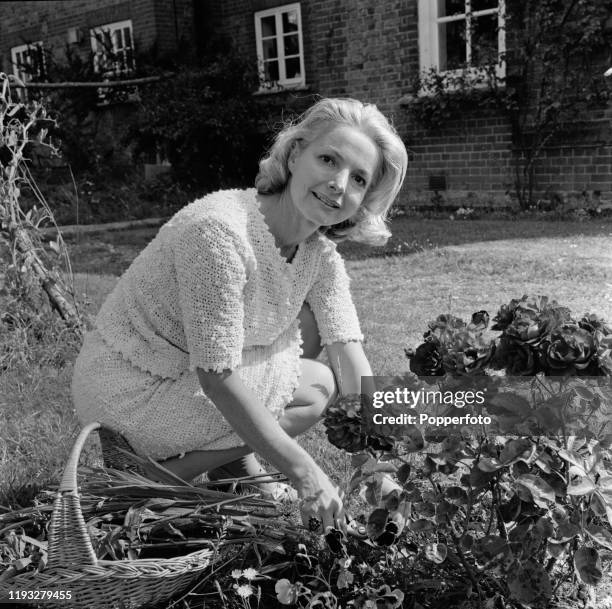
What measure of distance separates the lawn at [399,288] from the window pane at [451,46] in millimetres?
2401

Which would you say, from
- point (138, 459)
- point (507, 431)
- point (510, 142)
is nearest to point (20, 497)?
point (138, 459)

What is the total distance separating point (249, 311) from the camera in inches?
81.5

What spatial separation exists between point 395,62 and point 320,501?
902 centimetres

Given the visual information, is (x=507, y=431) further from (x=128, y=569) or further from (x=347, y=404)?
(x=128, y=569)

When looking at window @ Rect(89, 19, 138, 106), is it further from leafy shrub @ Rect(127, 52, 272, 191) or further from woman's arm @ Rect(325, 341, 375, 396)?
woman's arm @ Rect(325, 341, 375, 396)

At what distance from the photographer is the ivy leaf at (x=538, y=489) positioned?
1350mm

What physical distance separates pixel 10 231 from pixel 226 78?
815 centimetres

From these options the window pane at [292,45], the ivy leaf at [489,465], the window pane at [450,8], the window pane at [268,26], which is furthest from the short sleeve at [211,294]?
the window pane at [268,26]

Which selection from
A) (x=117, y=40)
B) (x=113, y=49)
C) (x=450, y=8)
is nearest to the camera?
(x=450, y=8)

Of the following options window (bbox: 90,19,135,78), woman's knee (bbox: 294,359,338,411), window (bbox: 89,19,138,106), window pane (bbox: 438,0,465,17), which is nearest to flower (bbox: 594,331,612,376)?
woman's knee (bbox: 294,359,338,411)

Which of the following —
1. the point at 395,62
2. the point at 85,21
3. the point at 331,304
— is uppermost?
the point at 85,21

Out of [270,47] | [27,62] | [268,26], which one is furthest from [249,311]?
[27,62]

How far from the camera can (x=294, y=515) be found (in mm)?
1950

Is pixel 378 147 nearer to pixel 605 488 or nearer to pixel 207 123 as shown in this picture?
pixel 605 488
